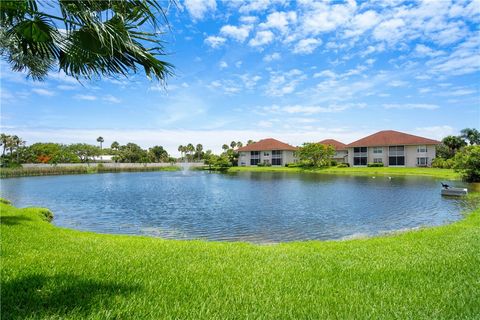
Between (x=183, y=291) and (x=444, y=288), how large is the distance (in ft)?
13.0

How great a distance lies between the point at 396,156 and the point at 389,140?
3732 millimetres

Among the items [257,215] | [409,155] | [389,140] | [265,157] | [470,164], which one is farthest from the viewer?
[265,157]

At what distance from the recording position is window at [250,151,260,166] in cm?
9138

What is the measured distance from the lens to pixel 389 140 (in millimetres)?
69812

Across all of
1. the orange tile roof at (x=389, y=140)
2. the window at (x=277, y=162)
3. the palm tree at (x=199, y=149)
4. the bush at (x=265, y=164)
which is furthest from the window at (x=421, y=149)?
the palm tree at (x=199, y=149)

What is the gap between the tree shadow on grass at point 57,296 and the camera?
388 centimetres

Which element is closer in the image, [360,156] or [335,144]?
[360,156]

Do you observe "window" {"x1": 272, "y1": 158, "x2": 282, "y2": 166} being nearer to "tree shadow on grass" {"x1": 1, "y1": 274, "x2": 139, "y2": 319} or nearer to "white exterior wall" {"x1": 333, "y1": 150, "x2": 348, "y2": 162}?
"white exterior wall" {"x1": 333, "y1": 150, "x2": 348, "y2": 162}

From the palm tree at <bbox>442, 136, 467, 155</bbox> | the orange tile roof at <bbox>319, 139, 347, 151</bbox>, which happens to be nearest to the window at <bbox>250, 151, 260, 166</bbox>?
the orange tile roof at <bbox>319, 139, 347, 151</bbox>

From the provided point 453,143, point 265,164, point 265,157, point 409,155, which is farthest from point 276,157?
point 453,143

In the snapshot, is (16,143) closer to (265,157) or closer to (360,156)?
(265,157)

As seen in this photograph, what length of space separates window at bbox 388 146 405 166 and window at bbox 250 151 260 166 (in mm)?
34399

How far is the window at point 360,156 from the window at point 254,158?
2673cm

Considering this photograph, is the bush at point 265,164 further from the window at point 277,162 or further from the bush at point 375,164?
the bush at point 375,164
